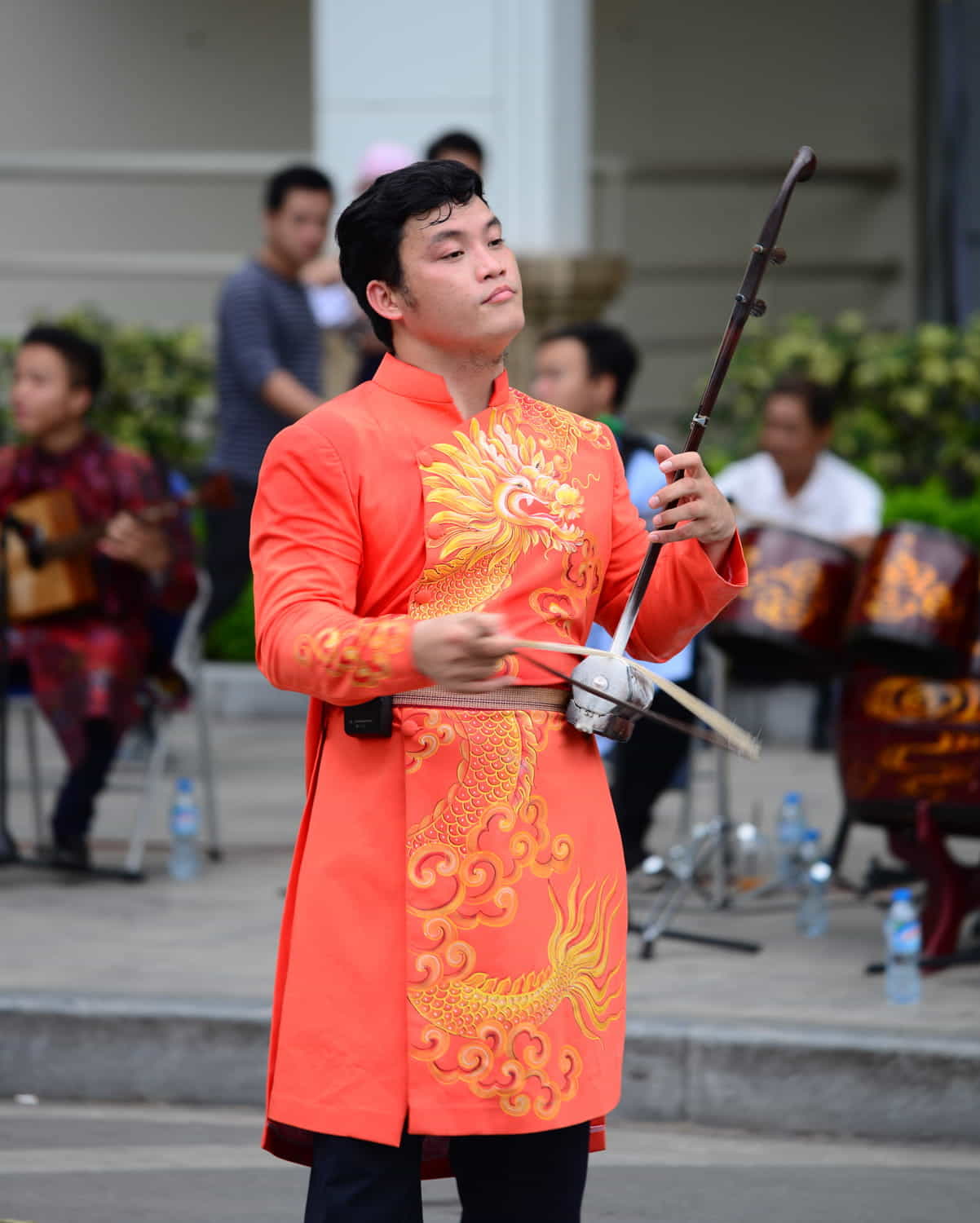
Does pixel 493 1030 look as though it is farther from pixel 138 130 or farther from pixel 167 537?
pixel 138 130

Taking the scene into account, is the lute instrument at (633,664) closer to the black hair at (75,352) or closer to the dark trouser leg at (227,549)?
the black hair at (75,352)

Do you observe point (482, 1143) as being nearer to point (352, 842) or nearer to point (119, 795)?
point (352, 842)

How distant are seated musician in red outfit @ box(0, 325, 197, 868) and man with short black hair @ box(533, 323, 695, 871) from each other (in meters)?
1.22

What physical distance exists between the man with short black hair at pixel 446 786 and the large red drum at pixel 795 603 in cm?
274

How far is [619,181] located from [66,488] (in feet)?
20.9

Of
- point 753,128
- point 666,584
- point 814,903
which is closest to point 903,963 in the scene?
point 814,903

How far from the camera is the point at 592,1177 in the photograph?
4.27m

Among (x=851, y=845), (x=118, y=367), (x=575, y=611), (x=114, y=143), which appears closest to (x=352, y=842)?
(x=575, y=611)

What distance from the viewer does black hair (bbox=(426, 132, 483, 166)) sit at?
23.9 feet

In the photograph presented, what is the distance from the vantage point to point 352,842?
2.62 m

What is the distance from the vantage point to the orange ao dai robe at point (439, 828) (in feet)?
8.46

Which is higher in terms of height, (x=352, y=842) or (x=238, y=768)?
(x=352, y=842)

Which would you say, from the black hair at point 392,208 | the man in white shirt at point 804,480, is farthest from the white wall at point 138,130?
the black hair at point 392,208

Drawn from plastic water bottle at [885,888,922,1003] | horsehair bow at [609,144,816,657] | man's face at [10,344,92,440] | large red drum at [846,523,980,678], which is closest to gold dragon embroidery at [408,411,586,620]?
horsehair bow at [609,144,816,657]
